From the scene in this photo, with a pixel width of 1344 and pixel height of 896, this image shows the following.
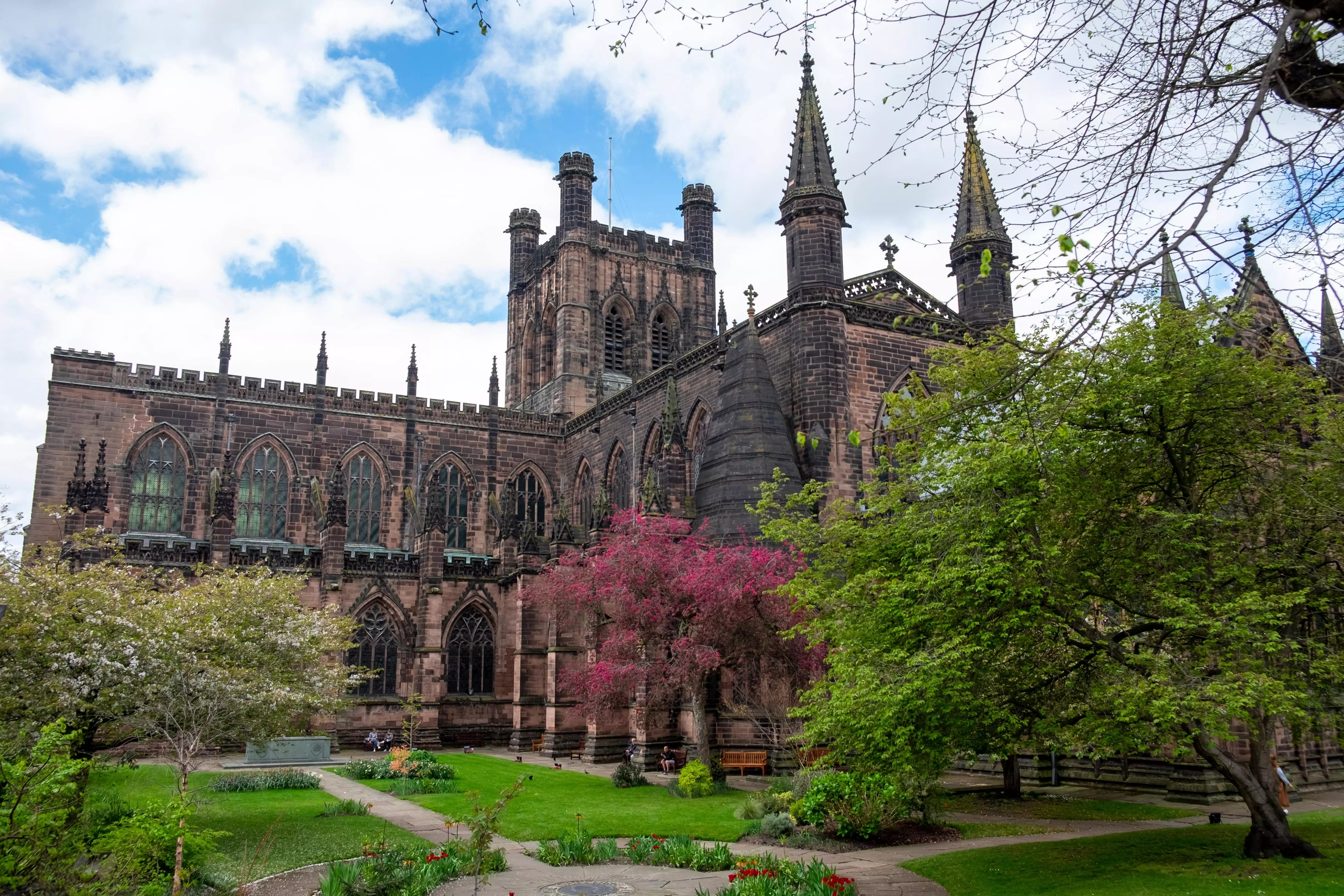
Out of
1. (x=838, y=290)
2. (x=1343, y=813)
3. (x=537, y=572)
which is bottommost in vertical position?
(x=1343, y=813)

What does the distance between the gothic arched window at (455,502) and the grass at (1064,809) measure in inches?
1027

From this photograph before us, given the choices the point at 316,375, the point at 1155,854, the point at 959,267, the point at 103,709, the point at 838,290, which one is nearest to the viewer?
the point at 1155,854

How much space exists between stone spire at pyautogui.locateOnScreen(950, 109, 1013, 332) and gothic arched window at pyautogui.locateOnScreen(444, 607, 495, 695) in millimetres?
20201

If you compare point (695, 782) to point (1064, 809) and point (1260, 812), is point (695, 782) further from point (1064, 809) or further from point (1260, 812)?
point (1260, 812)

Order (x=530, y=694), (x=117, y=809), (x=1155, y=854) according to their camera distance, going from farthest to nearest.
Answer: (x=530, y=694) → (x=117, y=809) → (x=1155, y=854)

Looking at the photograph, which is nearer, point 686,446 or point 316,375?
point 686,446

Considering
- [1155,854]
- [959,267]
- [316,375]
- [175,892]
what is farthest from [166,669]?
[316,375]

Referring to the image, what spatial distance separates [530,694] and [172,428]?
56.1 feet

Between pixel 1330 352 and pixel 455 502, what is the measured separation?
120ft

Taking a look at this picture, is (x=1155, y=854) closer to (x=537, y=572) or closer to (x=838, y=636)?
(x=838, y=636)

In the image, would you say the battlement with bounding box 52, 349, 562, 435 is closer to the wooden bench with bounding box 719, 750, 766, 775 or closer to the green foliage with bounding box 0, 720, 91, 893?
the wooden bench with bounding box 719, 750, 766, 775

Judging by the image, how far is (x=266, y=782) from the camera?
74.5 ft

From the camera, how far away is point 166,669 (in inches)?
592

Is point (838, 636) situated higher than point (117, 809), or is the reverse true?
point (838, 636)
